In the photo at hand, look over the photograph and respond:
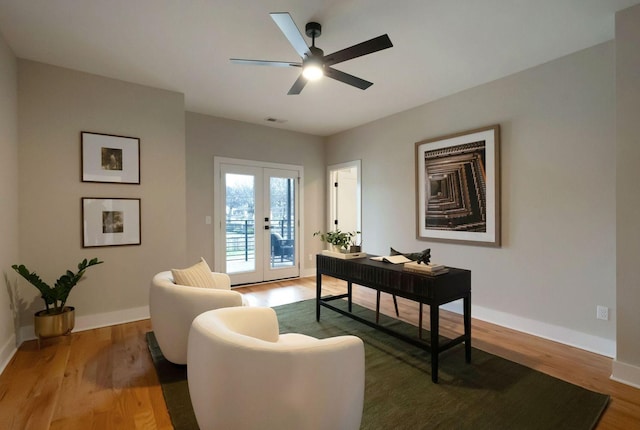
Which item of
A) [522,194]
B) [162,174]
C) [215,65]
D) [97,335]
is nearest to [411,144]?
[522,194]

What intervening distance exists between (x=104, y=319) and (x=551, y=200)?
473 cm

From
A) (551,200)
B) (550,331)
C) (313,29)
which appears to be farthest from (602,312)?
(313,29)

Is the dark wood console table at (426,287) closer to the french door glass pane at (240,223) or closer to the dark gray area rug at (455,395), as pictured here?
the dark gray area rug at (455,395)

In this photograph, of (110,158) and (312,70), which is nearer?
(312,70)

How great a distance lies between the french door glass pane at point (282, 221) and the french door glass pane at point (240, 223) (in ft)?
1.16

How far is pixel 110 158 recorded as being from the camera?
3.32 metres

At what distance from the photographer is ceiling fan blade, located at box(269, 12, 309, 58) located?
6.03 ft

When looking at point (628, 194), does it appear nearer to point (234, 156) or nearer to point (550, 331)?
point (550, 331)

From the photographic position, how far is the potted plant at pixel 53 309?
2674 mm

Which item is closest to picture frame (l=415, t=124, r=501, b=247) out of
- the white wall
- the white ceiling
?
the white wall

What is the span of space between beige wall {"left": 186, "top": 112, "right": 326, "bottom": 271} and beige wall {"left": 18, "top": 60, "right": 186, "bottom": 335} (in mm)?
836

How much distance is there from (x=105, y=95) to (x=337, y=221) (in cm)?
401

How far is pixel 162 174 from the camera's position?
3643 millimetres

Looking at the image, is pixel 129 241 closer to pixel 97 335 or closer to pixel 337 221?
pixel 97 335
